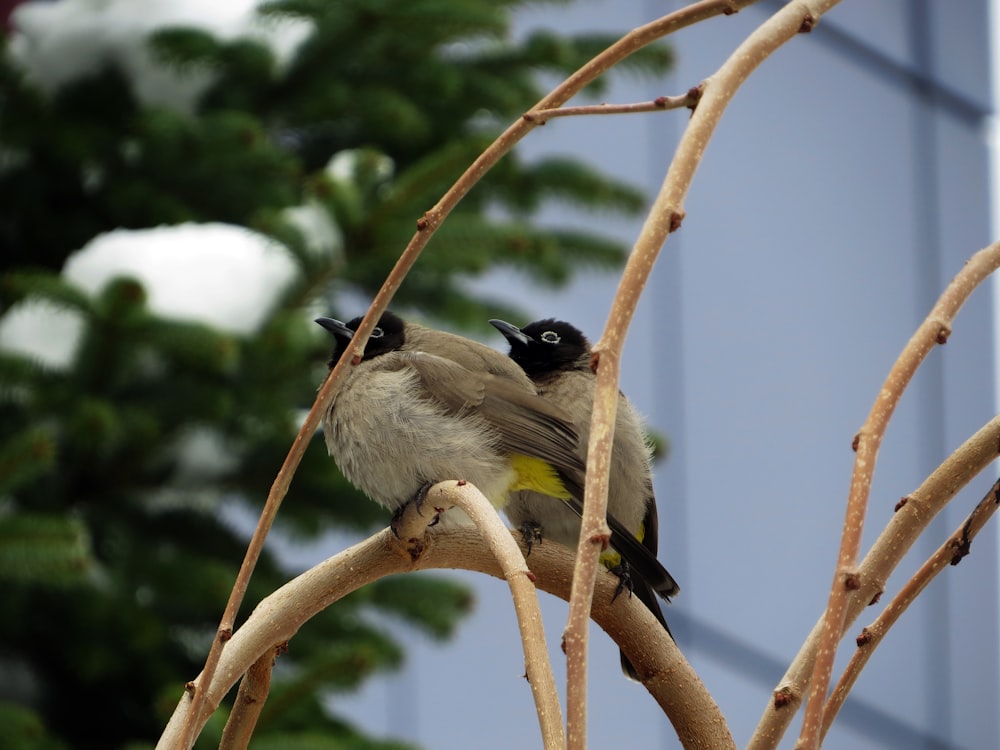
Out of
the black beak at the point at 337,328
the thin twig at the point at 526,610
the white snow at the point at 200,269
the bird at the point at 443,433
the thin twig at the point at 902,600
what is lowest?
the thin twig at the point at 526,610

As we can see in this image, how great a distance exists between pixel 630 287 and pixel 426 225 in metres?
0.15

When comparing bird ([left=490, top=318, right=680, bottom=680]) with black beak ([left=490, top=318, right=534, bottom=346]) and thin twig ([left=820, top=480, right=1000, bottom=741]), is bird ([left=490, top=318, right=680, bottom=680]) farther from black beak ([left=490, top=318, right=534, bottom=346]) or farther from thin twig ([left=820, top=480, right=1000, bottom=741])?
thin twig ([left=820, top=480, right=1000, bottom=741])

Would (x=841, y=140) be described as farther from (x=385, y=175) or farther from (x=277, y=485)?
(x=277, y=485)

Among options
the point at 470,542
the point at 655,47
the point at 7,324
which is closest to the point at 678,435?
the point at 655,47

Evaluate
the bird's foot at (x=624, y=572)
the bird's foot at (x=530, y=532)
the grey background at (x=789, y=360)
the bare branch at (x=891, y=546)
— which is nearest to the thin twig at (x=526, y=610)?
the bare branch at (x=891, y=546)

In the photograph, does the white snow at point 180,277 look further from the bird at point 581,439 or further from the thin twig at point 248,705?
the thin twig at point 248,705

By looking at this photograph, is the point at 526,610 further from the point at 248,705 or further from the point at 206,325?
the point at 206,325

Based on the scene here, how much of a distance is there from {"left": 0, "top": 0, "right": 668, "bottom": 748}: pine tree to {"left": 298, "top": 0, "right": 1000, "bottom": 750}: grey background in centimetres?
210

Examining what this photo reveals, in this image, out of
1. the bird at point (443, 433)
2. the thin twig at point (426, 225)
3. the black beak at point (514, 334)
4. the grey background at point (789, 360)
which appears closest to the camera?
the thin twig at point (426, 225)

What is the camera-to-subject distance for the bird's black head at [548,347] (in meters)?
2.24

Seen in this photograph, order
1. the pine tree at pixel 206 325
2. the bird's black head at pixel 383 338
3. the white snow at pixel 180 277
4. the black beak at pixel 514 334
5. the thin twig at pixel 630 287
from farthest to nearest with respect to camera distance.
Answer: the white snow at pixel 180 277 → the pine tree at pixel 206 325 → the black beak at pixel 514 334 → the bird's black head at pixel 383 338 → the thin twig at pixel 630 287

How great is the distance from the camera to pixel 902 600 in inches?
39.9

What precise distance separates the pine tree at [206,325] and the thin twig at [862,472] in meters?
1.62

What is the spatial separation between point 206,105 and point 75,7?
533mm
